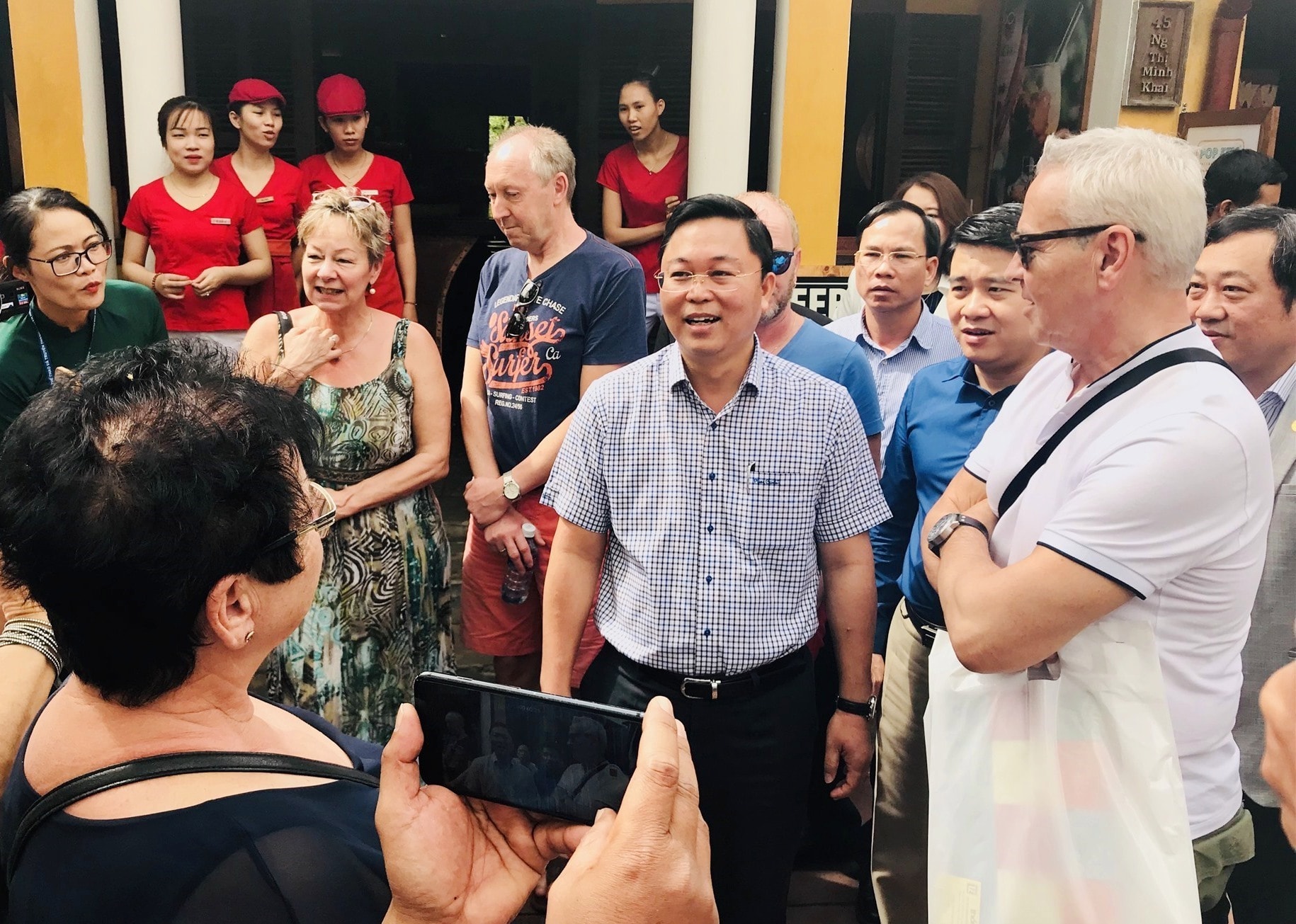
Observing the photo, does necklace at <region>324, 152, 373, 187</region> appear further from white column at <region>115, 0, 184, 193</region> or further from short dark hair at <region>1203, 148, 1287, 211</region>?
short dark hair at <region>1203, 148, 1287, 211</region>

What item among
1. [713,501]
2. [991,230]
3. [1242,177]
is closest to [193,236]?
[713,501]

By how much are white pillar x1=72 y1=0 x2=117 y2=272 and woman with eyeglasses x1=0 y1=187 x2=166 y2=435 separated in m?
3.18

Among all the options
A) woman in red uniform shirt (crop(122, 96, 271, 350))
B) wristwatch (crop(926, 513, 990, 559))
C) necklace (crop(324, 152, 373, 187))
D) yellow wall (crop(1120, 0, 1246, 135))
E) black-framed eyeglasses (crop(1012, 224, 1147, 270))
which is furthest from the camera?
yellow wall (crop(1120, 0, 1246, 135))

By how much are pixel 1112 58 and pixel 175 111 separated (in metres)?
5.82

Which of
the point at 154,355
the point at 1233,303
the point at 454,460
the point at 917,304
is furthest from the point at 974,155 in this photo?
the point at 154,355

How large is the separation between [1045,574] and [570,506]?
117 centimetres

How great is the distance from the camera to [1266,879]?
94.2 inches

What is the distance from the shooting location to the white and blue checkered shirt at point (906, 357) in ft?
11.8

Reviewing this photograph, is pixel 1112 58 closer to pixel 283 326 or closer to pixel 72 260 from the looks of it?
pixel 283 326

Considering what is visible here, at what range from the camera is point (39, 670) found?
5.36ft

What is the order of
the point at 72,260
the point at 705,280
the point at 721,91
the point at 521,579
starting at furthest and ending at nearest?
the point at 721,91 < the point at 521,579 < the point at 72,260 < the point at 705,280

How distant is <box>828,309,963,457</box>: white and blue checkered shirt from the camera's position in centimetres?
360

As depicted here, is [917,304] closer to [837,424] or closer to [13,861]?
[837,424]

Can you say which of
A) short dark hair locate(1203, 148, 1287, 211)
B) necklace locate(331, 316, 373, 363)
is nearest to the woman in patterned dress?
necklace locate(331, 316, 373, 363)
